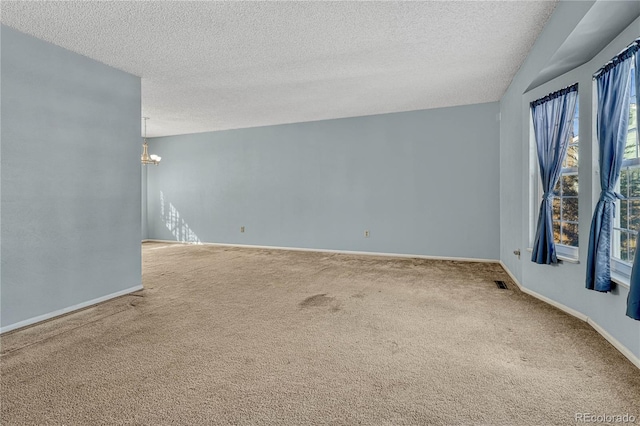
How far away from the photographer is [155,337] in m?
2.63

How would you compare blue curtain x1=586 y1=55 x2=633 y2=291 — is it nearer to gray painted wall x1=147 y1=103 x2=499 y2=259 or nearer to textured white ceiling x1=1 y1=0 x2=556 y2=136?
textured white ceiling x1=1 y1=0 x2=556 y2=136

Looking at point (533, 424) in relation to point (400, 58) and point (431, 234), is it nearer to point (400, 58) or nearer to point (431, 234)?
point (400, 58)

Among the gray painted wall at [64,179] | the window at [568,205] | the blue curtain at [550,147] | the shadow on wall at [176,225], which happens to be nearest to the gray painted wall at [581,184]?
the blue curtain at [550,147]

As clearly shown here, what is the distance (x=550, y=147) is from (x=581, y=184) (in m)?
0.57

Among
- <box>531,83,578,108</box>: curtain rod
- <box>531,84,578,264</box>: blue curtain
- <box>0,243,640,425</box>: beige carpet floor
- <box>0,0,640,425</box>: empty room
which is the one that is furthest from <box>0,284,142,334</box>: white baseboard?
<box>531,83,578,108</box>: curtain rod

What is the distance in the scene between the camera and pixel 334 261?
5.80m

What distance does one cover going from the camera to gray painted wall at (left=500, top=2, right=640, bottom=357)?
241 centimetres

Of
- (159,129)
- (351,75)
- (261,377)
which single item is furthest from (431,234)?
(159,129)

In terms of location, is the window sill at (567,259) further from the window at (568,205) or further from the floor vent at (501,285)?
the floor vent at (501,285)

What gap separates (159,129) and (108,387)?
676 cm

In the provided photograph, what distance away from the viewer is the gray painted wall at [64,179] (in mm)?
2914

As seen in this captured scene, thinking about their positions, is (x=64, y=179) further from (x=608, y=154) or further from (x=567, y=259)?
(x=567, y=259)

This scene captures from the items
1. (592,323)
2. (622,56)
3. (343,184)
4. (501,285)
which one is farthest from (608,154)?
(343,184)

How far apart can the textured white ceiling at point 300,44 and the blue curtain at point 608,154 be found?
79cm
